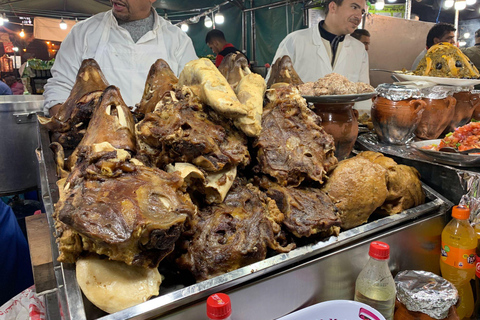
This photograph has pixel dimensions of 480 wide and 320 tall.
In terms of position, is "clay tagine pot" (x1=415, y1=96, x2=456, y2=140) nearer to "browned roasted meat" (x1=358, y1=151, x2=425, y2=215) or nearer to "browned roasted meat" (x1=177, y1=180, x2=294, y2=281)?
"browned roasted meat" (x1=358, y1=151, x2=425, y2=215)

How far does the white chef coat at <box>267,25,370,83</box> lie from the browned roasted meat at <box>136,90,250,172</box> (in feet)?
10.1

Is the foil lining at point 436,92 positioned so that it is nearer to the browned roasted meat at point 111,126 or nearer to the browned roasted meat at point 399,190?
the browned roasted meat at point 399,190

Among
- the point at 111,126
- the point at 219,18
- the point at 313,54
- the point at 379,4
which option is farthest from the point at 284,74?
the point at 219,18

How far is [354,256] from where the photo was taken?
48.0 inches

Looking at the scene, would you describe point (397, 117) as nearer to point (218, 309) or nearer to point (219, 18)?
point (218, 309)

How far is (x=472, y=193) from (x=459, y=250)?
0.29 meters

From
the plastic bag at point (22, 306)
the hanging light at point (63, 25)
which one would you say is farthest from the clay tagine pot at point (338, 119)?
the hanging light at point (63, 25)

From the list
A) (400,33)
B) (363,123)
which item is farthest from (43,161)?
(400,33)

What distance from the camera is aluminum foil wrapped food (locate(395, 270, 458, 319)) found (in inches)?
47.4

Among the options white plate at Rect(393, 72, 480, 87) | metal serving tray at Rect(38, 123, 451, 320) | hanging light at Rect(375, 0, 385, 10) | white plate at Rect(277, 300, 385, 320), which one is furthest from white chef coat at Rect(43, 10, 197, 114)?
hanging light at Rect(375, 0, 385, 10)

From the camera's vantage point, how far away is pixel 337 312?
3.57 ft

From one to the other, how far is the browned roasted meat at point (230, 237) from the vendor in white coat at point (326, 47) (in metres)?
3.19

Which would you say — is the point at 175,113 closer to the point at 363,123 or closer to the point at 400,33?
the point at 363,123

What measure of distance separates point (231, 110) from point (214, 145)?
132 mm
